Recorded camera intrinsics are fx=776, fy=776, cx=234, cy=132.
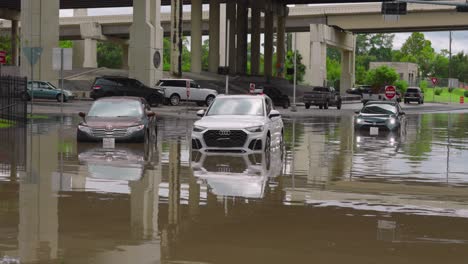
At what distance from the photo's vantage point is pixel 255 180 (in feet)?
48.6

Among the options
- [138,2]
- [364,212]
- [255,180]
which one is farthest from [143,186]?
[138,2]

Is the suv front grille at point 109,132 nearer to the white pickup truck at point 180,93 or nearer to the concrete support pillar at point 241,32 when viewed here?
the white pickup truck at point 180,93

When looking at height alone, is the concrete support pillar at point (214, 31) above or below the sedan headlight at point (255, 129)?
above

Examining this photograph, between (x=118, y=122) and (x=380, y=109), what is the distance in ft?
51.3

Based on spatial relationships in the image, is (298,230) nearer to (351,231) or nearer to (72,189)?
(351,231)

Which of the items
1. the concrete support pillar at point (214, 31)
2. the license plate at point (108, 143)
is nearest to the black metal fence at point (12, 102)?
the license plate at point (108, 143)

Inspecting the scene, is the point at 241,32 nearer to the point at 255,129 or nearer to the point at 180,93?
the point at 180,93

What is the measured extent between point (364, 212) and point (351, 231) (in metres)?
1.59

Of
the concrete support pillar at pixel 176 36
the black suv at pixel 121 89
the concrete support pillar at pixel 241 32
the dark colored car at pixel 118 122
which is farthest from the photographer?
the concrete support pillar at pixel 241 32

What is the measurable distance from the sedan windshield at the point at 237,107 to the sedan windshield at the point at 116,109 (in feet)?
9.61

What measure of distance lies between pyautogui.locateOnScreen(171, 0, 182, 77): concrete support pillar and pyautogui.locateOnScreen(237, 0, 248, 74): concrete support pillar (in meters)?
19.3

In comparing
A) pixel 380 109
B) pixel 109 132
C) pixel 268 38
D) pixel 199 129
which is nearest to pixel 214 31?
pixel 268 38

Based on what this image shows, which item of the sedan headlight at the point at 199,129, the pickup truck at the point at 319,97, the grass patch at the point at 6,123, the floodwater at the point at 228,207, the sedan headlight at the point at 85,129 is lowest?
the floodwater at the point at 228,207

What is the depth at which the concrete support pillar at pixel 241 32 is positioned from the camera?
8900 centimetres
